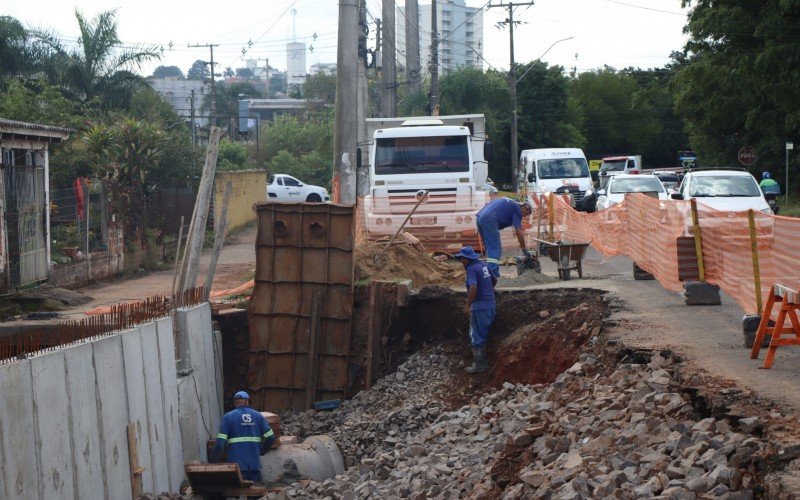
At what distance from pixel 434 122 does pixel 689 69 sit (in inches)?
796

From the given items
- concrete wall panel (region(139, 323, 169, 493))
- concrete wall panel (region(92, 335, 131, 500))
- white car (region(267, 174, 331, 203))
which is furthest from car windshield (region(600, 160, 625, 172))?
concrete wall panel (region(92, 335, 131, 500))

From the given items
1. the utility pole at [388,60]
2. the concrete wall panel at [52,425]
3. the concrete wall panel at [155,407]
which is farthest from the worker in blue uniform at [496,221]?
the utility pole at [388,60]

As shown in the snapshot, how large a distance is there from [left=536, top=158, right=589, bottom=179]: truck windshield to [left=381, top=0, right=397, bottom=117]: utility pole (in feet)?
18.8

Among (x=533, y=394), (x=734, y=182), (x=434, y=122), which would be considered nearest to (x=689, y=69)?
(x=734, y=182)

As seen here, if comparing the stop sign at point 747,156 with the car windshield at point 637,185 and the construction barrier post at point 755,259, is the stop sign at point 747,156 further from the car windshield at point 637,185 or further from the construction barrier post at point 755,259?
the construction barrier post at point 755,259

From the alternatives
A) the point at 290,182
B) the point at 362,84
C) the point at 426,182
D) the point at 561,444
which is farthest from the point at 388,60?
the point at 561,444

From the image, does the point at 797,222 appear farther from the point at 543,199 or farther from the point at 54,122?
the point at 54,122

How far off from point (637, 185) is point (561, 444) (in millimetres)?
22245

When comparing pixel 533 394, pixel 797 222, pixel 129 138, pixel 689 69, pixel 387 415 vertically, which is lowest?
pixel 387 415

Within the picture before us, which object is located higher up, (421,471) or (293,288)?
(293,288)

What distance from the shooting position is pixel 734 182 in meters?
22.8

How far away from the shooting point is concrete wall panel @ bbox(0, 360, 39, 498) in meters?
7.86

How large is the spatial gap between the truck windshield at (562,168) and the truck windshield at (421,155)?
46.5ft

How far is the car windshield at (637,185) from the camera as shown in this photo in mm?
28984
